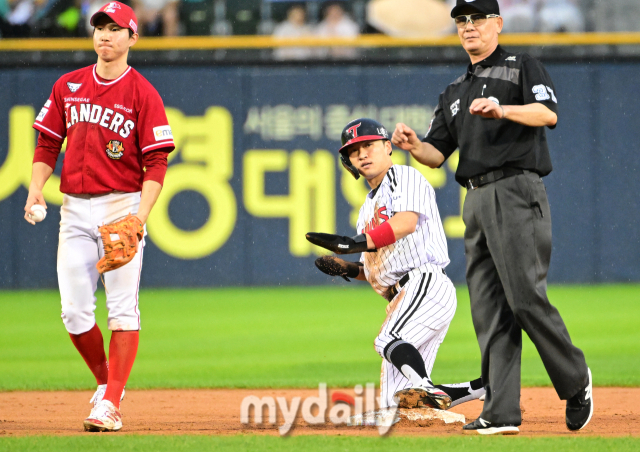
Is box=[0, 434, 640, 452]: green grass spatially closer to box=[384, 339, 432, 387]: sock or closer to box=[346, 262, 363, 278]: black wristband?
box=[384, 339, 432, 387]: sock

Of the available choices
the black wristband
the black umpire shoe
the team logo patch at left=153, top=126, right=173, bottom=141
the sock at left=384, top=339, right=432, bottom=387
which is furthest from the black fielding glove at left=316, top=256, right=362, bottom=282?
the black umpire shoe

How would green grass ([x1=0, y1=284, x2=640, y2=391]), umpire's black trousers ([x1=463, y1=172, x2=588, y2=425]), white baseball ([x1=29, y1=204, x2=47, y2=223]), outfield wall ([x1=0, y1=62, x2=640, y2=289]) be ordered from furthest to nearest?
outfield wall ([x1=0, y1=62, x2=640, y2=289]) < green grass ([x1=0, y1=284, x2=640, y2=391]) < white baseball ([x1=29, y1=204, x2=47, y2=223]) < umpire's black trousers ([x1=463, y1=172, x2=588, y2=425])

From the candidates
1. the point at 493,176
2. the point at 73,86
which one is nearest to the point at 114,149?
the point at 73,86

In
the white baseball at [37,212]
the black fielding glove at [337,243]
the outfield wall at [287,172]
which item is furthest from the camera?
the outfield wall at [287,172]

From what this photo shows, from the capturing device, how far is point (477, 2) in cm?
401

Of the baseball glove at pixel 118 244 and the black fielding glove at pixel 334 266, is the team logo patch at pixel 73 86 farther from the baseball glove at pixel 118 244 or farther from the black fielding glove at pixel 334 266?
the black fielding glove at pixel 334 266

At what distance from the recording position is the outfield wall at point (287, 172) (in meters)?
12.7

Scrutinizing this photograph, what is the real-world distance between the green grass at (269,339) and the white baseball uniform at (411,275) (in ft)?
4.78

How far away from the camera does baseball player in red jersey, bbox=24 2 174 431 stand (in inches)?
168

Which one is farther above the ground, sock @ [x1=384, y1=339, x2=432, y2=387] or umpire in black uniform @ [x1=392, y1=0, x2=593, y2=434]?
umpire in black uniform @ [x1=392, y1=0, x2=593, y2=434]

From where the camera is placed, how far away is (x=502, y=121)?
13.0 ft

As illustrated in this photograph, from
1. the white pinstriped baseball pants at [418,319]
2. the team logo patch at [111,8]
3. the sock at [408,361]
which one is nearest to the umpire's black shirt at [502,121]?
the white pinstriped baseball pants at [418,319]

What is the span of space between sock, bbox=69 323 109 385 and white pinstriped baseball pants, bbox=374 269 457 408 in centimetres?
137

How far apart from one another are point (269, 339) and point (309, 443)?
4.69m
